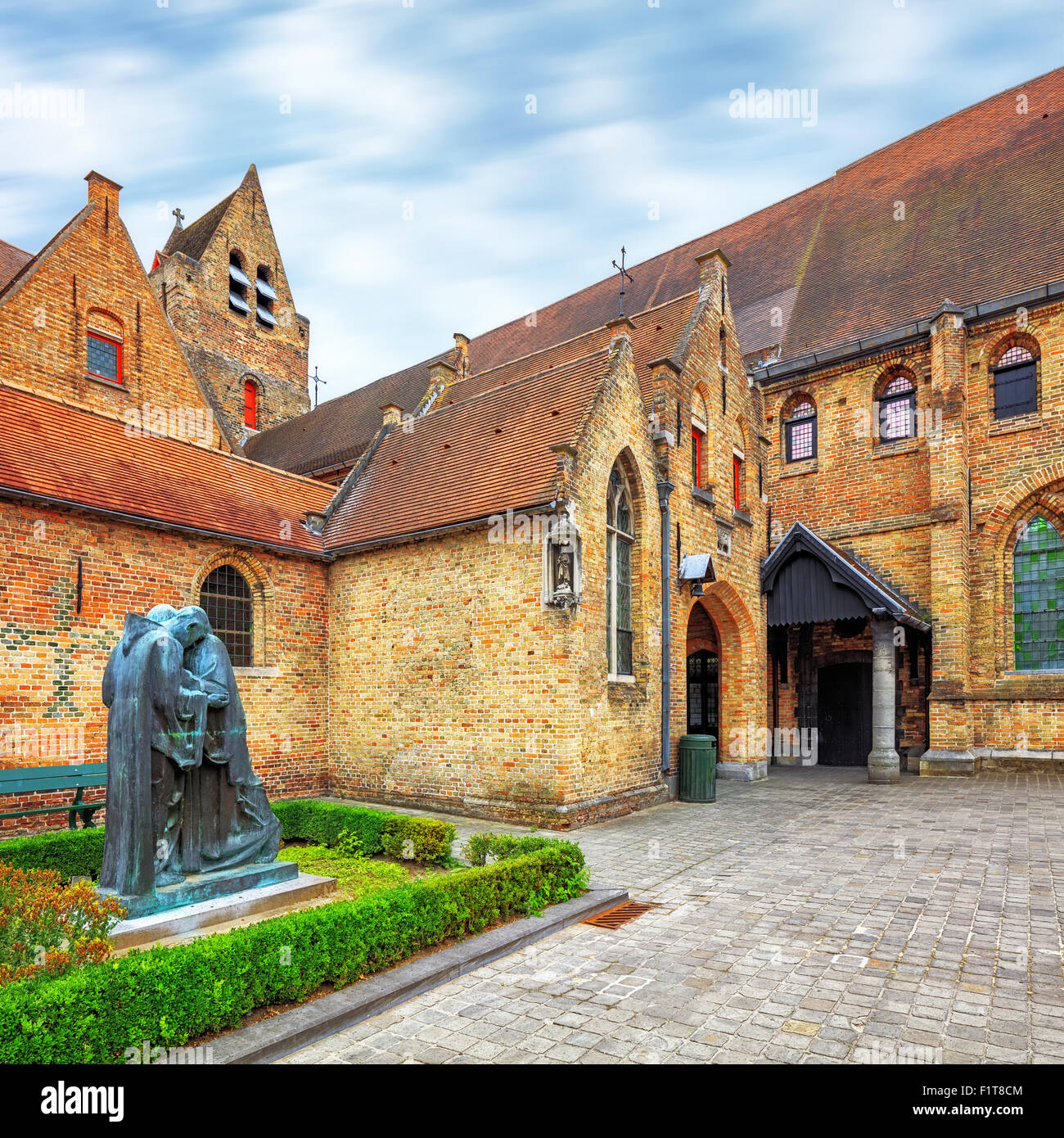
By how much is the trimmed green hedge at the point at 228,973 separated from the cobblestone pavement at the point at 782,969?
1.42ft

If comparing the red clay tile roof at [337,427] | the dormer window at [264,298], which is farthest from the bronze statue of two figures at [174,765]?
the dormer window at [264,298]

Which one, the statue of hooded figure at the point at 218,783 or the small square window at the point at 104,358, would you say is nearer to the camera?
the statue of hooded figure at the point at 218,783

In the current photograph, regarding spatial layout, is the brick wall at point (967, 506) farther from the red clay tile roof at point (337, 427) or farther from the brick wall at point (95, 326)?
the brick wall at point (95, 326)

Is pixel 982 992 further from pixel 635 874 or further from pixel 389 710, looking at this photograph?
pixel 389 710

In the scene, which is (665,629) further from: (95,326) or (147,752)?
(95,326)

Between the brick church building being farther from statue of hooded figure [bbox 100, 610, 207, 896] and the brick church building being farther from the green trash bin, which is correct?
statue of hooded figure [bbox 100, 610, 207, 896]

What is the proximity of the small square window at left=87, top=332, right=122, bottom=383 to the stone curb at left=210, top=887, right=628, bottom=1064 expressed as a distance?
15.4 metres

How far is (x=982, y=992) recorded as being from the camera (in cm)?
483

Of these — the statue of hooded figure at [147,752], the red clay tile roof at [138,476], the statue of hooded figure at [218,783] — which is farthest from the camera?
the red clay tile roof at [138,476]

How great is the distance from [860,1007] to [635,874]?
3.41m

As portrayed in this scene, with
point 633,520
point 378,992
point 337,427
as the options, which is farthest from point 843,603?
point 337,427

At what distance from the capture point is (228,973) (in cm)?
411

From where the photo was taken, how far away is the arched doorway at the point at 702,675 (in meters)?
17.9
